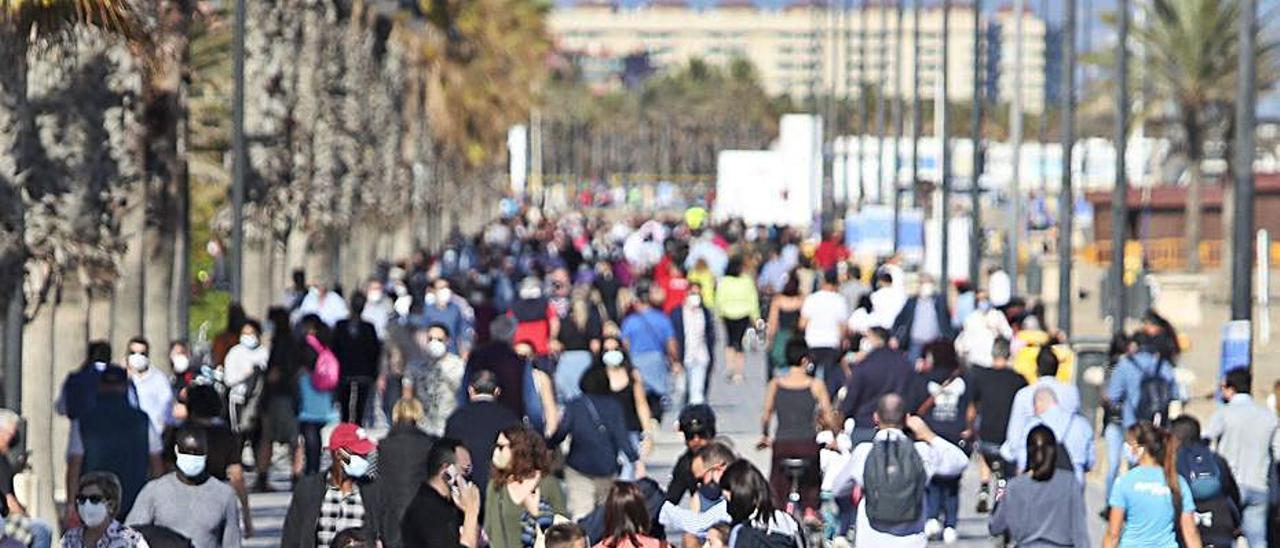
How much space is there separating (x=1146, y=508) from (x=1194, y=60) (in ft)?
205

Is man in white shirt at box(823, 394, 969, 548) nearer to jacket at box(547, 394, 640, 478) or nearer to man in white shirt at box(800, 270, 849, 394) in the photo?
jacket at box(547, 394, 640, 478)

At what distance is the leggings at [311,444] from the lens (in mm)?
22562

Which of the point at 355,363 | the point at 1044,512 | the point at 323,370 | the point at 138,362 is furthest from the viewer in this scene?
the point at 355,363

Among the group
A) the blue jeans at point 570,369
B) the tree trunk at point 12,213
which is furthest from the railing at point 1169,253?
the tree trunk at point 12,213

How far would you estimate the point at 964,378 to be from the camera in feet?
66.5

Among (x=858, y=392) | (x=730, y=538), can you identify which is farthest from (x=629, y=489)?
(x=858, y=392)

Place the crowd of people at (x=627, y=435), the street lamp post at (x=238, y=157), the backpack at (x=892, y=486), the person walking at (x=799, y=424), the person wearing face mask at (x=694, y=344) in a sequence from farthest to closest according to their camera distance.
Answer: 1. the person wearing face mask at (x=694, y=344)
2. the street lamp post at (x=238, y=157)
3. the person walking at (x=799, y=424)
4. the backpack at (x=892, y=486)
5. the crowd of people at (x=627, y=435)

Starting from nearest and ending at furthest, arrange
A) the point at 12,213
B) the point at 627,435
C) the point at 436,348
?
the point at 627,435 < the point at 12,213 < the point at 436,348

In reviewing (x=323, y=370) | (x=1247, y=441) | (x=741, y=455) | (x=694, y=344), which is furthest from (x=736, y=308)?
(x=1247, y=441)

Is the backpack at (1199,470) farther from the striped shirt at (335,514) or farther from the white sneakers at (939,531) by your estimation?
the striped shirt at (335,514)

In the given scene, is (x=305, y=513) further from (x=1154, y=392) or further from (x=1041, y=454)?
(x=1154, y=392)

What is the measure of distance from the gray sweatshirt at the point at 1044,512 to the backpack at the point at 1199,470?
2.45ft

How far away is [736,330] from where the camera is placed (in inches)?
1390

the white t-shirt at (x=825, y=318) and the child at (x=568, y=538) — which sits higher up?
the white t-shirt at (x=825, y=318)
